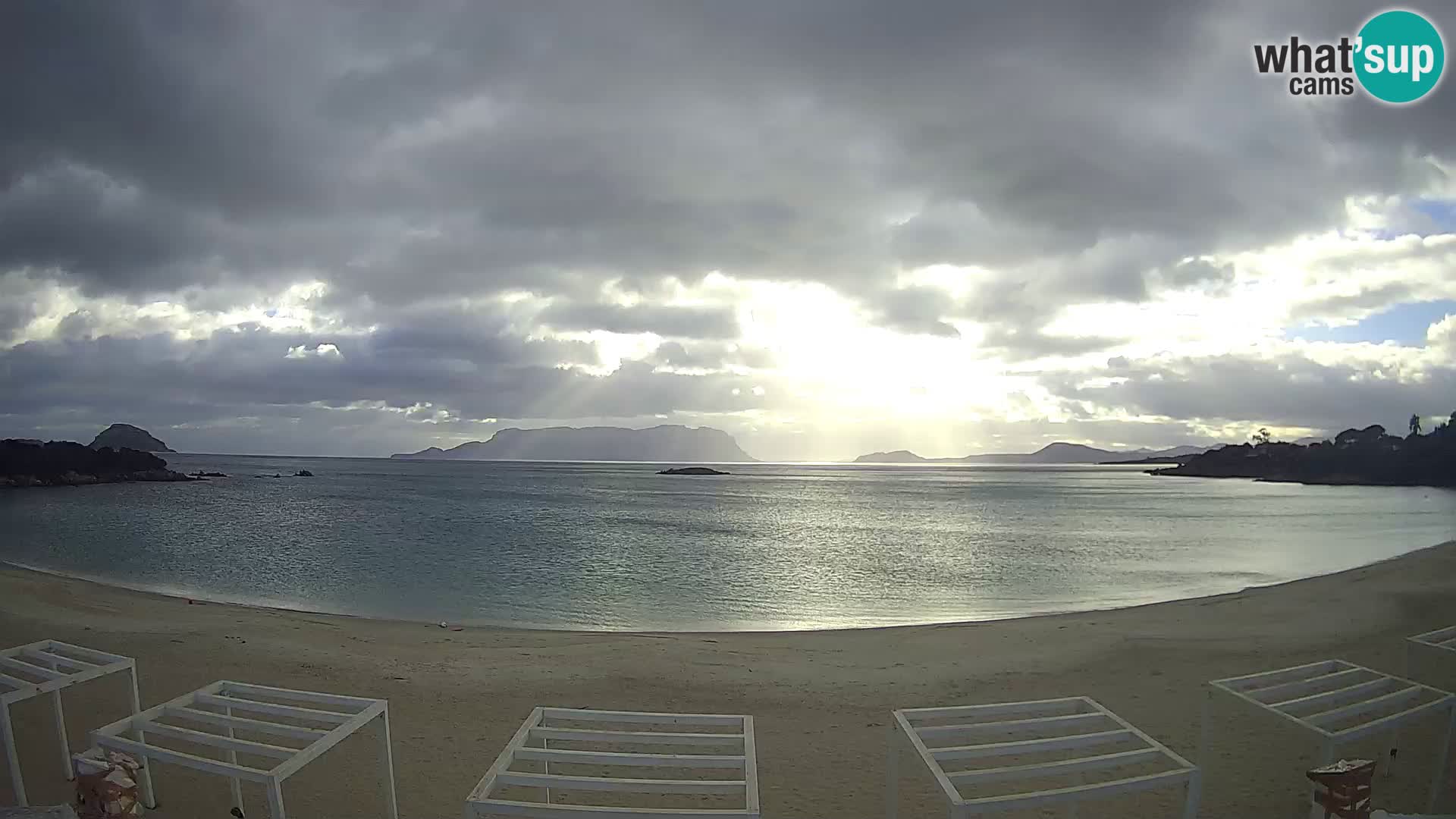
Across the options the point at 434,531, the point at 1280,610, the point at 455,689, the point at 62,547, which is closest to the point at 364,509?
the point at 434,531

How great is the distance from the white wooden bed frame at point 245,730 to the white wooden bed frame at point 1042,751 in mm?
3195

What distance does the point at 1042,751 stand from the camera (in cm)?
395

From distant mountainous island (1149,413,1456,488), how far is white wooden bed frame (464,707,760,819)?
348 feet

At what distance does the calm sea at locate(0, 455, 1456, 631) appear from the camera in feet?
57.3

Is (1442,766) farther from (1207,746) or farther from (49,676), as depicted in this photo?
(49,676)

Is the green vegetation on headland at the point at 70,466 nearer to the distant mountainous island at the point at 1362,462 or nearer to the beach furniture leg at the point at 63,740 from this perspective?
the beach furniture leg at the point at 63,740

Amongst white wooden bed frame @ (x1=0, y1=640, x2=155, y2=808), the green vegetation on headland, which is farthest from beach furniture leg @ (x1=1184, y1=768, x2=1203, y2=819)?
the green vegetation on headland

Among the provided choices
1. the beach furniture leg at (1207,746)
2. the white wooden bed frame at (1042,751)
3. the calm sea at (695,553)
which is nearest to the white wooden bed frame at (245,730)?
the white wooden bed frame at (1042,751)

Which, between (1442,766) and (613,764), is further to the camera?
(1442,766)

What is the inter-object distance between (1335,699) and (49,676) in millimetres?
8791

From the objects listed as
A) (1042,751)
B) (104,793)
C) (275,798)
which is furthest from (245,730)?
(1042,751)

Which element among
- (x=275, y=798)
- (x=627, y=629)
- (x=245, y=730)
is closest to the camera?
(x=275, y=798)

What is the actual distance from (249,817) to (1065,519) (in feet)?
151

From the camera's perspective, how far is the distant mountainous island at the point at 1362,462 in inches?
3258
